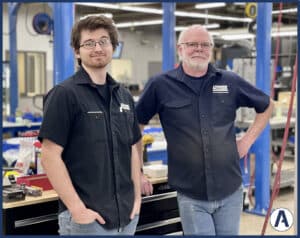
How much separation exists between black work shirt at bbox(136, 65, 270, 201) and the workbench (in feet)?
2.27

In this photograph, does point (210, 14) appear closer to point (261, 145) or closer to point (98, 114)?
point (261, 145)

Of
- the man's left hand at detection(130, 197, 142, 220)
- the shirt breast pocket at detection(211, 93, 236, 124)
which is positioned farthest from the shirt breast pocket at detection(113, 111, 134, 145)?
the shirt breast pocket at detection(211, 93, 236, 124)

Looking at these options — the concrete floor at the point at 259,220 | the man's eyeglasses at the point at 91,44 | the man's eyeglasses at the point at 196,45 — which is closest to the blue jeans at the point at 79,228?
the man's eyeglasses at the point at 91,44

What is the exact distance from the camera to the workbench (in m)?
2.53

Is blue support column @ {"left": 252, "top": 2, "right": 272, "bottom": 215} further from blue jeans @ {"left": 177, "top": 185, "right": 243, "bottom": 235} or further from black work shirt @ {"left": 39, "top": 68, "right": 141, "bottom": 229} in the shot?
black work shirt @ {"left": 39, "top": 68, "right": 141, "bottom": 229}

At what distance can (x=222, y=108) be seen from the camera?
2.40m

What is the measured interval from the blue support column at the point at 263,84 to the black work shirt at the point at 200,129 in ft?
7.92

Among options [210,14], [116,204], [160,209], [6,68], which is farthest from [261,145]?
[210,14]

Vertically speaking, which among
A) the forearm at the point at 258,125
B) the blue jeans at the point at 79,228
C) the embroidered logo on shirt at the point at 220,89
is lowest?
the blue jeans at the point at 79,228

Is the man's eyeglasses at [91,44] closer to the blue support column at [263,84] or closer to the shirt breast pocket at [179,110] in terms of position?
the shirt breast pocket at [179,110]

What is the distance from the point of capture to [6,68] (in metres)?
10.1

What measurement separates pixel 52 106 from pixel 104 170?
0.32 m

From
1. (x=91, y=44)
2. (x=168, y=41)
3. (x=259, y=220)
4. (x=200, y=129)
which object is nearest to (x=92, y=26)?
(x=91, y=44)

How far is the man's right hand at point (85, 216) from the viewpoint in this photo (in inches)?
72.6
